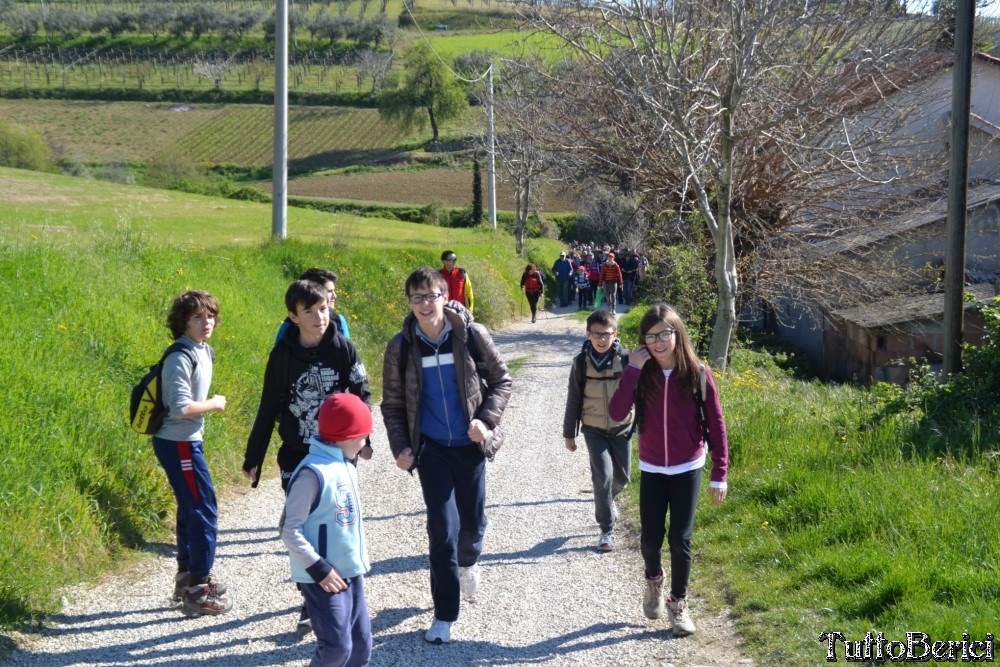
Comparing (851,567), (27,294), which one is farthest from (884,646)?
(27,294)

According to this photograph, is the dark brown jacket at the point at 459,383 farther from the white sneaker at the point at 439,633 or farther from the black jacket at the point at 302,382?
the white sneaker at the point at 439,633

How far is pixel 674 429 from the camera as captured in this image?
500 cm

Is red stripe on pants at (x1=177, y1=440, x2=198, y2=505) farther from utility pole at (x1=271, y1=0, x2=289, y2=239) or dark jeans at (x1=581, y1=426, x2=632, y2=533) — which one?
utility pole at (x1=271, y1=0, x2=289, y2=239)

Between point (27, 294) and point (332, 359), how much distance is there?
461 centimetres

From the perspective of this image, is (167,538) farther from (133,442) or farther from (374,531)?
(374,531)

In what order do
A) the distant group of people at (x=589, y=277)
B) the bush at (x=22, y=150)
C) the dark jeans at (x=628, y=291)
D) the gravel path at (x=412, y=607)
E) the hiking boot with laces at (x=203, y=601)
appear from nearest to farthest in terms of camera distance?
the gravel path at (x=412, y=607), the hiking boot with laces at (x=203, y=601), the distant group of people at (x=589, y=277), the dark jeans at (x=628, y=291), the bush at (x=22, y=150)

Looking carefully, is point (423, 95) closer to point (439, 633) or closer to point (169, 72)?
point (169, 72)

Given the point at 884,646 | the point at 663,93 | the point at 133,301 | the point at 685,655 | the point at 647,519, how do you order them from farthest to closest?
the point at 663,93, the point at 133,301, the point at 647,519, the point at 685,655, the point at 884,646

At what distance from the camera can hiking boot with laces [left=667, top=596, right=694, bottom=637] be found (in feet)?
16.5

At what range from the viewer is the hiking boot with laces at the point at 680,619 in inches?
198

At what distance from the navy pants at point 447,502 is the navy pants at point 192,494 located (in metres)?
1.40

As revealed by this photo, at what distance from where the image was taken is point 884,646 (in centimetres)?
438

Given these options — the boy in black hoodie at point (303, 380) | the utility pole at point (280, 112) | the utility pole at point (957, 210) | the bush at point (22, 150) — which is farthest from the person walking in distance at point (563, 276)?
the bush at point (22, 150)

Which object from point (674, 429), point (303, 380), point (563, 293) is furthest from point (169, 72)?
point (674, 429)
